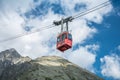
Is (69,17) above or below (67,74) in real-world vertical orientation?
below

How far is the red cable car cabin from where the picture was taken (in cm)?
4347

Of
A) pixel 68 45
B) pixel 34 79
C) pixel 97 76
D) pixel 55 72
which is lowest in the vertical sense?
→ pixel 68 45

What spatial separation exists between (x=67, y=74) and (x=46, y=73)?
1524 centimetres

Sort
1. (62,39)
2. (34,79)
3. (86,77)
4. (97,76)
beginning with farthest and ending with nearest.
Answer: (97,76)
(86,77)
(34,79)
(62,39)

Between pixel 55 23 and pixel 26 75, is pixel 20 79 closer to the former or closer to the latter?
pixel 26 75

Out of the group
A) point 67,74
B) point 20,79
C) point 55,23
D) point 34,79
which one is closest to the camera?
point 55,23

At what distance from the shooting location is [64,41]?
43688 mm

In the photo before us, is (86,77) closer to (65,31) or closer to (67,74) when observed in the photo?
(67,74)

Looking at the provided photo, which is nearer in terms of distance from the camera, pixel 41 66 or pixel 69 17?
pixel 69 17

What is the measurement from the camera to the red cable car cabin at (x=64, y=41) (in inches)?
1711

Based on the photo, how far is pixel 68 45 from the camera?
43.2m

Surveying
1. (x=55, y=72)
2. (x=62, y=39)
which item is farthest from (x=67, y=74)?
(x=62, y=39)

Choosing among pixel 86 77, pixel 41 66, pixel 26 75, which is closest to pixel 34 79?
pixel 26 75

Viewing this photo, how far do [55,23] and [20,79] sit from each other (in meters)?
73.2
